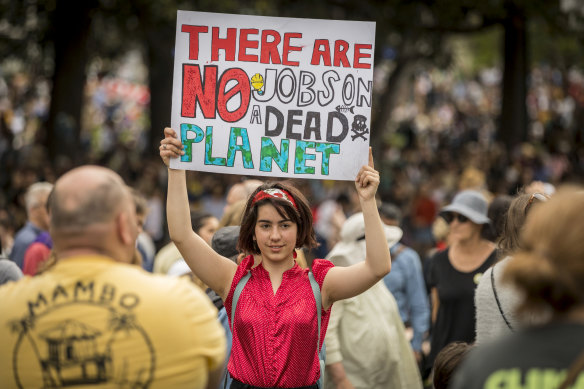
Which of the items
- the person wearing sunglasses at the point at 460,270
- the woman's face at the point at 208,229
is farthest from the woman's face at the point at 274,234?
the woman's face at the point at 208,229

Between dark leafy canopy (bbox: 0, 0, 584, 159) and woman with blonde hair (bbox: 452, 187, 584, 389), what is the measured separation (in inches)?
557

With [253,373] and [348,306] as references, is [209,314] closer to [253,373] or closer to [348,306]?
[253,373]

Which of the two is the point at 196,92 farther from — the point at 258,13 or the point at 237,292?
the point at 258,13

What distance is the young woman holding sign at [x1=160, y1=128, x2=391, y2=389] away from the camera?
163 inches

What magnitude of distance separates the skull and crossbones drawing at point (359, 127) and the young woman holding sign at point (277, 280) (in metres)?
0.28

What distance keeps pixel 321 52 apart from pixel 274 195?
78 cm

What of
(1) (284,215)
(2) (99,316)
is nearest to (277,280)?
(1) (284,215)

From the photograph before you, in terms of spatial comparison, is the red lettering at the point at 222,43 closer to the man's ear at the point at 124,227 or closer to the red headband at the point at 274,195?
the red headband at the point at 274,195

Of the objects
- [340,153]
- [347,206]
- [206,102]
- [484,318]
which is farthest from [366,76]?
[347,206]

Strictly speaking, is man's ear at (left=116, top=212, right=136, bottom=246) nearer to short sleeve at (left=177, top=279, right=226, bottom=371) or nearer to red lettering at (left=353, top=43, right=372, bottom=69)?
short sleeve at (left=177, top=279, right=226, bottom=371)

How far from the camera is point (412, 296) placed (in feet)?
23.2

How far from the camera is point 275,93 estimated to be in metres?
4.71

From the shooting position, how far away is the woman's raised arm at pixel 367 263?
4121 mm

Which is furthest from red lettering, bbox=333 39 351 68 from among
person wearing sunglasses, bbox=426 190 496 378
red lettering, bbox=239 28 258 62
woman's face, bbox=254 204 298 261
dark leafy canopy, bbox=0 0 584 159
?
dark leafy canopy, bbox=0 0 584 159
